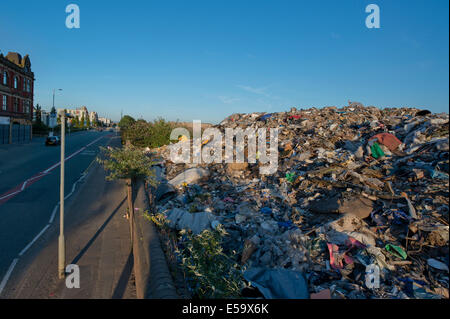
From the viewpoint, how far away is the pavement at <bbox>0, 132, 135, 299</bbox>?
5.04 metres

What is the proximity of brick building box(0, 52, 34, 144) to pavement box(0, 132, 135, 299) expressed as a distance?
26.8 meters

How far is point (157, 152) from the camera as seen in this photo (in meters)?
20.8

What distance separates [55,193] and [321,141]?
38.5ft

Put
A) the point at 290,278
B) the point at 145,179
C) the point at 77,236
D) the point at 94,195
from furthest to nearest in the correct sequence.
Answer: the point at 94,195 < the point at 145,179 < the point at 77,236 < the point at 290,278

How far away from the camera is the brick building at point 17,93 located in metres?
34.9

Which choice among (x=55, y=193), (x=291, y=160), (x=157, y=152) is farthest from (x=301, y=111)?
(x=55, y=193)

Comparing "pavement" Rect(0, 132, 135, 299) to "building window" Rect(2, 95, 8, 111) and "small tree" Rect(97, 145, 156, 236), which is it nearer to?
"small tree" Rect(97, 145, 156, 236)

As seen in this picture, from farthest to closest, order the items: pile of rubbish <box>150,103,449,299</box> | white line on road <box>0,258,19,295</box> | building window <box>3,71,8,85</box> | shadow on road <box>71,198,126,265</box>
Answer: building window <box>3,71,8,85</box>, shadow on road <box>71,198,126,265</box>, white line on road <box>0,258,19,295</box>, pile of rubbish <box>150,103,449,299</box>

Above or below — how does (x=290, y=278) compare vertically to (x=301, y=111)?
below

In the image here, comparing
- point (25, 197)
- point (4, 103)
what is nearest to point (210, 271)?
point (25, 197)

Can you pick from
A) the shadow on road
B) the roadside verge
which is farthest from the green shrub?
the shadow on road

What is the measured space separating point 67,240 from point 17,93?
47.9 meters

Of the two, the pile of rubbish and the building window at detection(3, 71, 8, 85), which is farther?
the building window at detection(3, 71, 8, 85)

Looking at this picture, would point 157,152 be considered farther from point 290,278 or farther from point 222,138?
point 290,278
